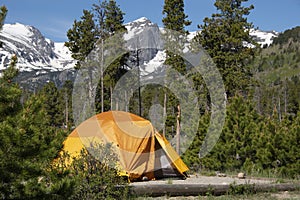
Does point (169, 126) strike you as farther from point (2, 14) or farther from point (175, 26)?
point (2, 14)

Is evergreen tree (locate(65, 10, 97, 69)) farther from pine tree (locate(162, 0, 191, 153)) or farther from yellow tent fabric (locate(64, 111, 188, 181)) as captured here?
yellow tent fabric (locate(64, 111, 188, 181))

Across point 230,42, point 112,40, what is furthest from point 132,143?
point 112,40

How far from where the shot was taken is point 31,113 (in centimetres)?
645

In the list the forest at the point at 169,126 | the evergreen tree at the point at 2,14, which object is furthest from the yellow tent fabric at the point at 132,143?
the evergreen tree at the point at 2,14

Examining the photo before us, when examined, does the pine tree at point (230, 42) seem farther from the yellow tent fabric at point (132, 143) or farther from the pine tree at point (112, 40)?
the yellow tent fabric at point (132, 143)

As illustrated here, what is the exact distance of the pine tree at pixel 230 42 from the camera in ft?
92.5

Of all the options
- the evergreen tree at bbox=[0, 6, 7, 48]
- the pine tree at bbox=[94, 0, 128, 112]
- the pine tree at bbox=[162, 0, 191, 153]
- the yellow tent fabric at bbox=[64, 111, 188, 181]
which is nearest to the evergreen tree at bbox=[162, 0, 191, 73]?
the pine tree at bbox=[162, 0, 191, 153]

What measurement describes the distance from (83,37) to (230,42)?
12614 millimetres

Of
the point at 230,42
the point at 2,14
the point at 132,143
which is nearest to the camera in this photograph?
the point at 2,14

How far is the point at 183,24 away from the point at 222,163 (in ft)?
48.1

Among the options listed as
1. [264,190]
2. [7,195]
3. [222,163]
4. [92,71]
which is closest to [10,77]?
[7,195]

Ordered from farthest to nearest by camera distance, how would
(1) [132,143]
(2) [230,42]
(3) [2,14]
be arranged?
(2) [230,42]
(1) [132,143]
(3) [2,14]

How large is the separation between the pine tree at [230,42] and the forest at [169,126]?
67 mm

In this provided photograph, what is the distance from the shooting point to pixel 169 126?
103 feet
